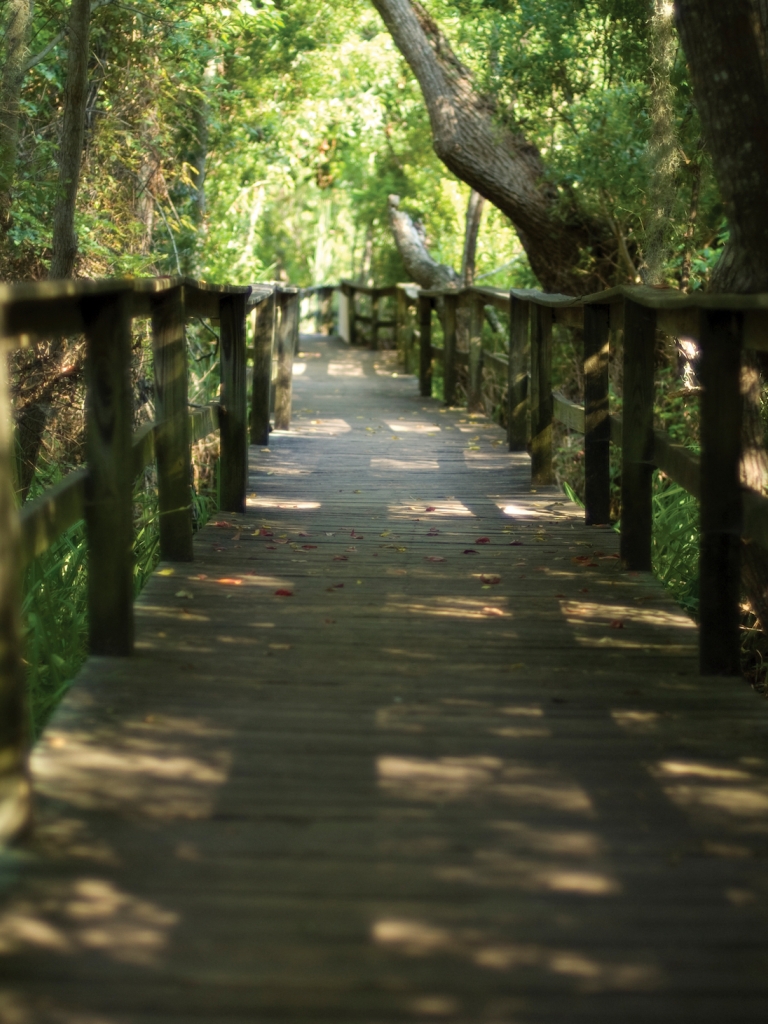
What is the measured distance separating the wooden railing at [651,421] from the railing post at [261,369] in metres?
1.73

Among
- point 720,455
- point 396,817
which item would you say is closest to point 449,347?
point 720,455

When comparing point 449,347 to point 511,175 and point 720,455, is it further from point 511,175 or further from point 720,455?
point 720,455

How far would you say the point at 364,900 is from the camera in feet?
7.94

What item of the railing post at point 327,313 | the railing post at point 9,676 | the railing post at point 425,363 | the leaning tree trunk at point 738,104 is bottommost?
the railing post at point 9,676

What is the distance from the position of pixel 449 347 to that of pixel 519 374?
3.36 metres

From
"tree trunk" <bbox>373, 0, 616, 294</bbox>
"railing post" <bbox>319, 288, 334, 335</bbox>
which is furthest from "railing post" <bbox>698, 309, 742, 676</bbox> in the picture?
"railing post" <bbox>319, 288, 334, 335</bbox>

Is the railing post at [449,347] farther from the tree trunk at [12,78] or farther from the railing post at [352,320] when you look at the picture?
the railing post at [352,320]

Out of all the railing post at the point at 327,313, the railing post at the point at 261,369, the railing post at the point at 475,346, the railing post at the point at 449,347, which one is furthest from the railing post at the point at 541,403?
the railing post at the point at 327,313

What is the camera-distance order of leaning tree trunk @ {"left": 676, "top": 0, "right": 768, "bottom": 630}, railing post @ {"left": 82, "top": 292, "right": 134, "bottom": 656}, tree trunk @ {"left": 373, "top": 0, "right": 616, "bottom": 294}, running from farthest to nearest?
tree trunk @ {"left": 373, "top": 0, "right": 616, "bottom": 294}, leaning tree trunk @ {"left": 676, "top": 0, "right": 768, "bottom": 630}, railing post @ {"left": 82, "top": 292, "right": 134, "bottom": 656}

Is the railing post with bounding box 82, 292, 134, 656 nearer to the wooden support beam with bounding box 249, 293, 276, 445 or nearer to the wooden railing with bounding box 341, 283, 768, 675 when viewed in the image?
the wooden railing with bounding box 341, 283, 768, 675

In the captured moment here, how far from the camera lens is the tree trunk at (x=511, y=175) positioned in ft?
38.9

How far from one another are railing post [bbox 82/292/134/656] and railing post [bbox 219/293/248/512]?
2497 millimetres

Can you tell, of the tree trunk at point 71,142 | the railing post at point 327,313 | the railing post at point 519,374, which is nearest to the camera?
the tree trunk at point 71,142

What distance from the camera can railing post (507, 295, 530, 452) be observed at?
8727mm
